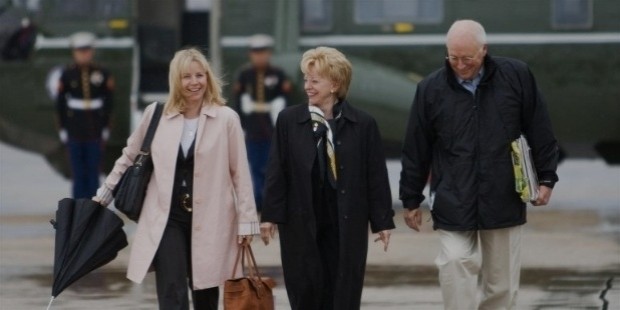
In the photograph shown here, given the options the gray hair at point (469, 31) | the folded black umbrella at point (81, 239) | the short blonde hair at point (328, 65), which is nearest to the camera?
the short blonde hair at point (328, 65)

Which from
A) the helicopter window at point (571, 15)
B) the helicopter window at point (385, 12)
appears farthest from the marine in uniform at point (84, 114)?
the helicopter window at point (571, 15)

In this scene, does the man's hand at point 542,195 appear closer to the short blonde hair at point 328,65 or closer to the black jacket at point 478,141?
the black jacket at point 478,141

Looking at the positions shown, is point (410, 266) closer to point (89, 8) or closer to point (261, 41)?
point (261, 41)

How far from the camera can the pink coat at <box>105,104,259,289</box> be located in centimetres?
756

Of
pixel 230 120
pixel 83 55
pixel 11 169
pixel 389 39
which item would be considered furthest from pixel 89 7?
pixel 230 120

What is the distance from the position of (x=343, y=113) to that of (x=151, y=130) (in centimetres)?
92

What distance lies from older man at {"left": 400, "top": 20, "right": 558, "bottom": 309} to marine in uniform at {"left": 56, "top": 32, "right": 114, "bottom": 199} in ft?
26.1

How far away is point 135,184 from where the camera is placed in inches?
298

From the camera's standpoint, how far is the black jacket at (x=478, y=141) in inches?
297

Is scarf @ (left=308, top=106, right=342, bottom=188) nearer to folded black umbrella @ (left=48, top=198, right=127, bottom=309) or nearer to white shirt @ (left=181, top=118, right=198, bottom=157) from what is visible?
white shirt @ (left=181, top=118, right=198, bottom=157)

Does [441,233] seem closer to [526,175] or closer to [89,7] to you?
[526,175]

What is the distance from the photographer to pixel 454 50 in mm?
7488

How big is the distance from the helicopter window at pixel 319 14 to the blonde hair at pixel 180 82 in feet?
28.0

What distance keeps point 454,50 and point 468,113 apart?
296 millimetres
